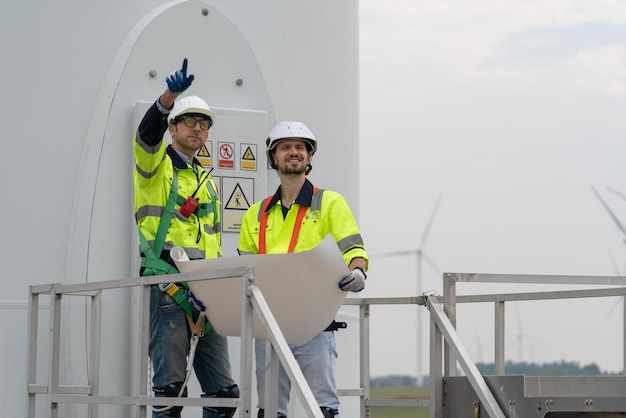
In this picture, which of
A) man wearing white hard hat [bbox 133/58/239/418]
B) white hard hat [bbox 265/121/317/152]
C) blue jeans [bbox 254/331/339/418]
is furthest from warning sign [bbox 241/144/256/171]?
blue jeans [bbox 254/331/339/418]

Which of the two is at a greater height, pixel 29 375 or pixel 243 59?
pixel 243 59

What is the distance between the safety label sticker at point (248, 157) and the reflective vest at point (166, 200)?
92 centimetres

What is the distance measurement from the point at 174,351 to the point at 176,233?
2.08ft

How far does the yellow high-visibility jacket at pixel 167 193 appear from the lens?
6.19 m

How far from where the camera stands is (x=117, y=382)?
704cm

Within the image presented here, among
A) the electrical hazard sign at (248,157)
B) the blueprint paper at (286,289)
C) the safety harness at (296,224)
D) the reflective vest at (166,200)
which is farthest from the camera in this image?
the electrical hazard sign at (248,157)

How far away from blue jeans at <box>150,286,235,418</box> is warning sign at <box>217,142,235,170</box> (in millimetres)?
1365

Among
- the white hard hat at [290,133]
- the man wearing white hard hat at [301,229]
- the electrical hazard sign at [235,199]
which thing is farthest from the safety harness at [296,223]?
the electrical hazard sign at [235,199]

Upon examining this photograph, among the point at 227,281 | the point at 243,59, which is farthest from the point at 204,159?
the point at 227,281

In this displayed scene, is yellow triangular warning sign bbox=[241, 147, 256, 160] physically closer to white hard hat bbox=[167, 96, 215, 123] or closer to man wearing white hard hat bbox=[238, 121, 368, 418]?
white hard hat bbox=[167, 96, 215, 123]

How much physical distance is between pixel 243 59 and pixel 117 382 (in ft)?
7.17

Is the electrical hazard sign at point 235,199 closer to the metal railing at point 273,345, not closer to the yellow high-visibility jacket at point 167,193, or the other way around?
the yellow high-visibility jacket at point 167,193

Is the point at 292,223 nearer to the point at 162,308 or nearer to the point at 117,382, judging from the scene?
the point at 162,308

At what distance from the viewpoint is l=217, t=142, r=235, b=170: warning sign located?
24.4ft
